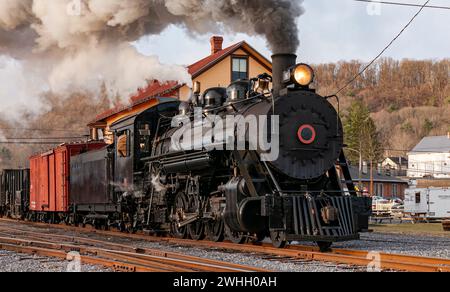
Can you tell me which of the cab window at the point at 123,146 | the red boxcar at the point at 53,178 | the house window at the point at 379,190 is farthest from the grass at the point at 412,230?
the house window at the point at 379,190

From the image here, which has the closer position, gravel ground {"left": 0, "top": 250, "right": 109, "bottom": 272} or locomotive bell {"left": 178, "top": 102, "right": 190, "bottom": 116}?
gravel ground {"left": 0, "top": 250, "right": 109, "bottom": 272}

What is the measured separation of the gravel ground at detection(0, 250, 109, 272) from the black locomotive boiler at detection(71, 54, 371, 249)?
3.63 meters

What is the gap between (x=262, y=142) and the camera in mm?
12508

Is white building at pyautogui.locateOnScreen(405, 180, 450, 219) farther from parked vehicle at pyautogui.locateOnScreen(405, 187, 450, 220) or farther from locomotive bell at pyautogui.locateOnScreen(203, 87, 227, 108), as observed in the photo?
locomotive bell at pyautogui.locateOnScreen(203, 87, 227, 108)

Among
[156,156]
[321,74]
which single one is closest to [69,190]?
[156,156]

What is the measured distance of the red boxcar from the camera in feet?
79.4

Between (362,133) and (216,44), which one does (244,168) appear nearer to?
(216,44)

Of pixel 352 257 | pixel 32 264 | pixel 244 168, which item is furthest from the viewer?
pixel 244 168

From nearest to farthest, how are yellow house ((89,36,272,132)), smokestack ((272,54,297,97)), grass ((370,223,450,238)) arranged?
smokestack ((272,54,297,97)) < grass ((370,223,450,238)) < yellow house ((89,36,272,132))

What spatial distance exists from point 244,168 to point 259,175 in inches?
19.6
